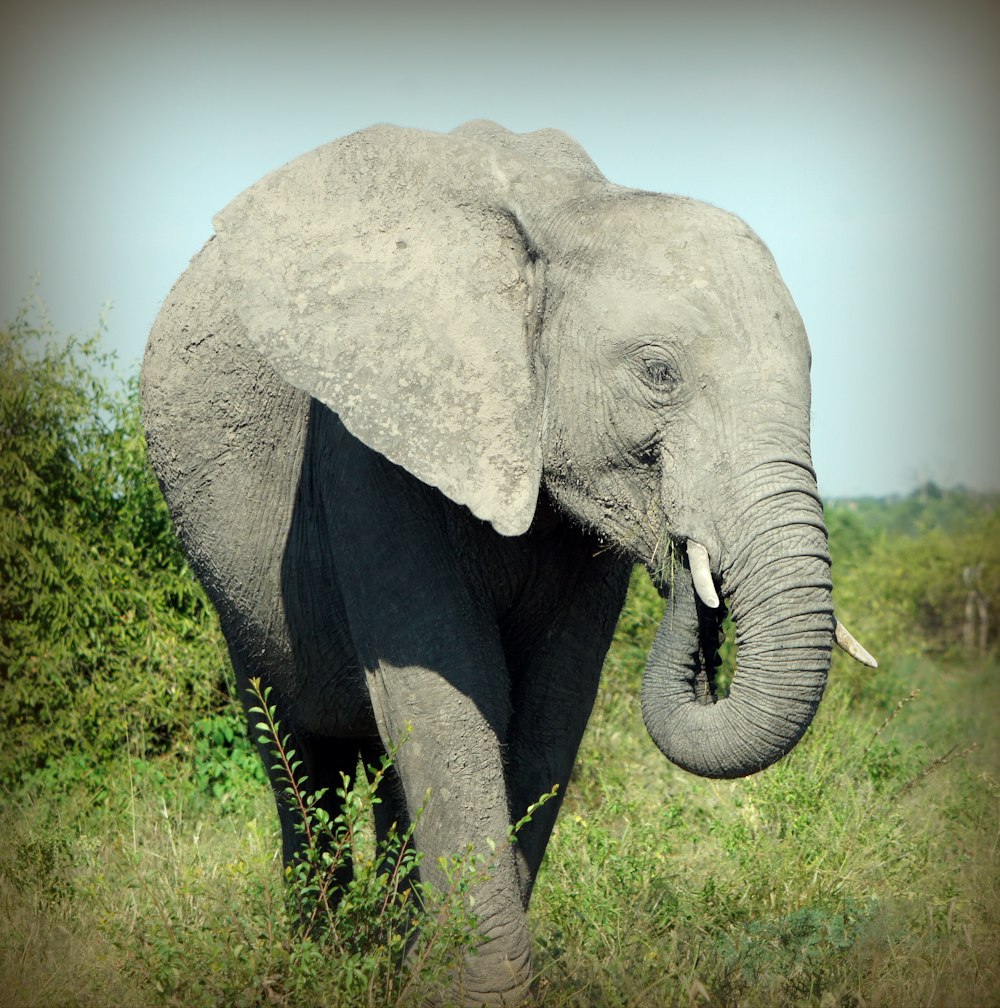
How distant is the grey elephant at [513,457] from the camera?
3482mm

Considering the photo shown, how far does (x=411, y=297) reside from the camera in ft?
12.5

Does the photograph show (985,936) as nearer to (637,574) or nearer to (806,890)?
(806,890)

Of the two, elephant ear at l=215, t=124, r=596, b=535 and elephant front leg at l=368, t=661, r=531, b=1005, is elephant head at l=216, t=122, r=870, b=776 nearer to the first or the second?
elephant ear at l=215, t=124, r=596, b=535

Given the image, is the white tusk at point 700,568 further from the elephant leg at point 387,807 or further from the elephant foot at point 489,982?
the elephant leg at point 387,807

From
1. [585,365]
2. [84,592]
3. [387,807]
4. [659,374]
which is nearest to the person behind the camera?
[659,374]

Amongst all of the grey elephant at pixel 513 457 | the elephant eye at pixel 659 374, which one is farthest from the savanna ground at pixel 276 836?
the elephant eye at pixel 659 374

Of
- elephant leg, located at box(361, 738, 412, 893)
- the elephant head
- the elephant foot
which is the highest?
the elephant head

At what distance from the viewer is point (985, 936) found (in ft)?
16.7

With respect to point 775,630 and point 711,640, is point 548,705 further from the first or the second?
point 775,630

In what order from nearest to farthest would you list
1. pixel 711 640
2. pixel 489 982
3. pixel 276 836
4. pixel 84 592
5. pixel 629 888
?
pixel 489 982 → pixel 711 640 → pixel 629 888 → pixel 276 836 → pixel 84 592

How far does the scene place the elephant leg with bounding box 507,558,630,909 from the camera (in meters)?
4.41

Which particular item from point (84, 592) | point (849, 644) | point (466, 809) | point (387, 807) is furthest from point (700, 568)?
point (84, 592)

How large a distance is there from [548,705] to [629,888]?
137 centimetres

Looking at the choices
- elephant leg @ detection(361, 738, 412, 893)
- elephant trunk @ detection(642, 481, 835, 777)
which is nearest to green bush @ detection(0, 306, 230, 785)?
elephant leg @ detection(361, 738, 412, 893)
